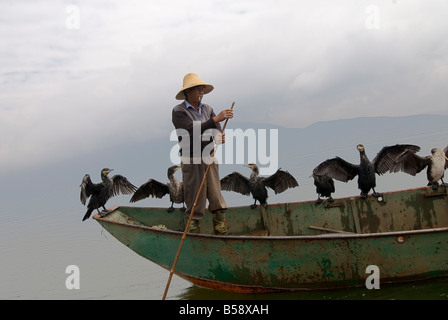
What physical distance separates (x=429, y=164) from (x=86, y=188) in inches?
195

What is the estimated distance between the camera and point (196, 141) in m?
5.26

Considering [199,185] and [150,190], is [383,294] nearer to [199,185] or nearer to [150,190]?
[199,185]

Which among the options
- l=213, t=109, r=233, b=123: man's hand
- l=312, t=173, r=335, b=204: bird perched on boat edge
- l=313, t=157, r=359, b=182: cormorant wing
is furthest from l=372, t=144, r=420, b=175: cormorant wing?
l=213, t=109, r=233, b=123: man's hand

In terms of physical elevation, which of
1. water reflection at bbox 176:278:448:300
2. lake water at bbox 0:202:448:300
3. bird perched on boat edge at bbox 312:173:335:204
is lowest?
water reflection at bbox 176:278:448:300

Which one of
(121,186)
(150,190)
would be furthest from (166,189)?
(121,186)

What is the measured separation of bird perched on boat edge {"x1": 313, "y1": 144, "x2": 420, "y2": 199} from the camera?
649 cm

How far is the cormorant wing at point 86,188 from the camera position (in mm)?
6879

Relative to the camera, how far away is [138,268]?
857cm

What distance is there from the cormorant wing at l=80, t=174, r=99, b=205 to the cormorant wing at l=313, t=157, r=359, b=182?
11.1 feet

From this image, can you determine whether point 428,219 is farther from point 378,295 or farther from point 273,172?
point 273,172

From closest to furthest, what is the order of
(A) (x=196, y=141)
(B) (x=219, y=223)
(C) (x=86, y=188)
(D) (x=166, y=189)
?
(A) (x=196, y=141)
(B) (x=219, y=223)
(C) (x=86, y=188)
(D) (x=166, y=189)

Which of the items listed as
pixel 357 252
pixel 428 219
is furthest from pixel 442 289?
pixel 428 219

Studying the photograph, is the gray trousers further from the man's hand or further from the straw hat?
the straw hat
